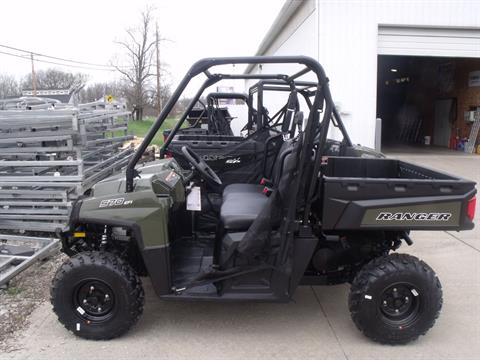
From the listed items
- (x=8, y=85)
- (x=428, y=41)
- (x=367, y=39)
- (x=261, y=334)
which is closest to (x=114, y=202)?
(x=261, y=334)

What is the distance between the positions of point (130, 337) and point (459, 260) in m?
3.52

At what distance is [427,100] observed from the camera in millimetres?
19516

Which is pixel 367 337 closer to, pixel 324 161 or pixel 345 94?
pixel 324 161

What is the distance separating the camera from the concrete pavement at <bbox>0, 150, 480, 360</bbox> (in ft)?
10.3

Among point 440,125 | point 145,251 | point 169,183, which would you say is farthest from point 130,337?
point 440,125

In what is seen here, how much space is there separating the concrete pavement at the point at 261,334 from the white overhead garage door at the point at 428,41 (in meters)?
8.27

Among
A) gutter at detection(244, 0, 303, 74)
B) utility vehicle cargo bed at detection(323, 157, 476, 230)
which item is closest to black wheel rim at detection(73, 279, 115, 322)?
utility vehicle cargo bed at detection(323, 157, 476, 230)

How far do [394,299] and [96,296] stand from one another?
2079 mm

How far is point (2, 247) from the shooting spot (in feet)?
16.2

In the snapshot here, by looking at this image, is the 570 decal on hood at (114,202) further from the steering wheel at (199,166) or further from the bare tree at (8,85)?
the bare tree at (8,85)

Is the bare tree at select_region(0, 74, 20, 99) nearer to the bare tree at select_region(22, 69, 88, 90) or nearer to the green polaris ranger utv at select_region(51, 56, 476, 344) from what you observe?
the bare tree at select_region(22, 69, 88, 90)

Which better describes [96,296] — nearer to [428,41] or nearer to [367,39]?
[367,39]

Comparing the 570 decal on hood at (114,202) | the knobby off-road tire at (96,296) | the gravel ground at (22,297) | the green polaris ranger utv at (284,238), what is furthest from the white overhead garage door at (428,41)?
the knobby off-road tire at (96,296)

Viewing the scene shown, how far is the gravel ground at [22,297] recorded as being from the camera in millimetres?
3378
